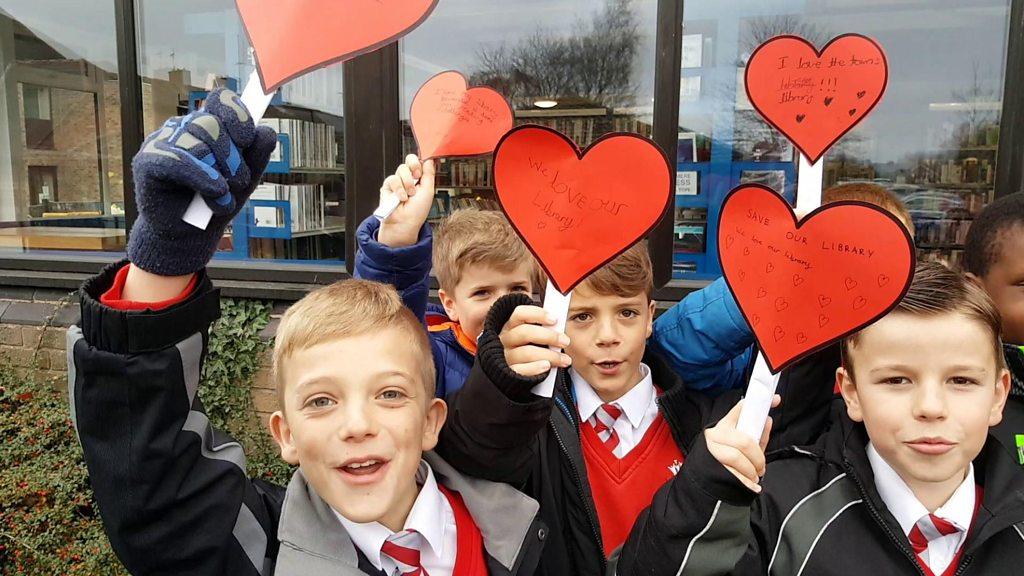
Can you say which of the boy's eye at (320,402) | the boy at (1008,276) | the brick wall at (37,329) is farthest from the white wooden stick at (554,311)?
the brick wall at (37,329)

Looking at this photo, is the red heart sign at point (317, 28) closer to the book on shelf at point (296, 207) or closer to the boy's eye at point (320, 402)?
the boy's eye at point (320, 402)

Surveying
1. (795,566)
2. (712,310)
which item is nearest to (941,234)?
(712,310)

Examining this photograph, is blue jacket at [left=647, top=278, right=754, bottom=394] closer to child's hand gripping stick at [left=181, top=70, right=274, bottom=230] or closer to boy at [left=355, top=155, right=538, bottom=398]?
boy at [left=355, top=155, right=538, bottom=398]

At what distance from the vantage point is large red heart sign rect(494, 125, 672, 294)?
3.44 ft

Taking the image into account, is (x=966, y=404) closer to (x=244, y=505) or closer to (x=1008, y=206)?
(x=1008, y=206)

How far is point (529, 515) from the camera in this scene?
1.25 meters

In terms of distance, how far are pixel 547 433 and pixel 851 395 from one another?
1.93 ft

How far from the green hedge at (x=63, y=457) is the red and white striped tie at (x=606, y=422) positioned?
2163 millimetres

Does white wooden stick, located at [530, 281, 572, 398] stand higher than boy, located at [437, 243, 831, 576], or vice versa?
white wooden stick, located at [530, 281, 572, 398]

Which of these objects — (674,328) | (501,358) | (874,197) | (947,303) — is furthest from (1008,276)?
(501,358)

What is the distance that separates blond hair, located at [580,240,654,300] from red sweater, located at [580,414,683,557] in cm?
30

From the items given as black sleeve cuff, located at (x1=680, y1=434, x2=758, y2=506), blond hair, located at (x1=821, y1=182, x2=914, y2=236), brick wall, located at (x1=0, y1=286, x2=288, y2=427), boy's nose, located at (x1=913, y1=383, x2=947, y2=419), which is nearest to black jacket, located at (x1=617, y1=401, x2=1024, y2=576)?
black sleeve cuff, located at (x1=680, y1=434, x2=758, y2=506)

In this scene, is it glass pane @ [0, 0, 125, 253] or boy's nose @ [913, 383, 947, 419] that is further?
glass pane @ [0, 0, 125, 253]

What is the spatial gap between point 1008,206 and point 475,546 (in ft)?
4.98
